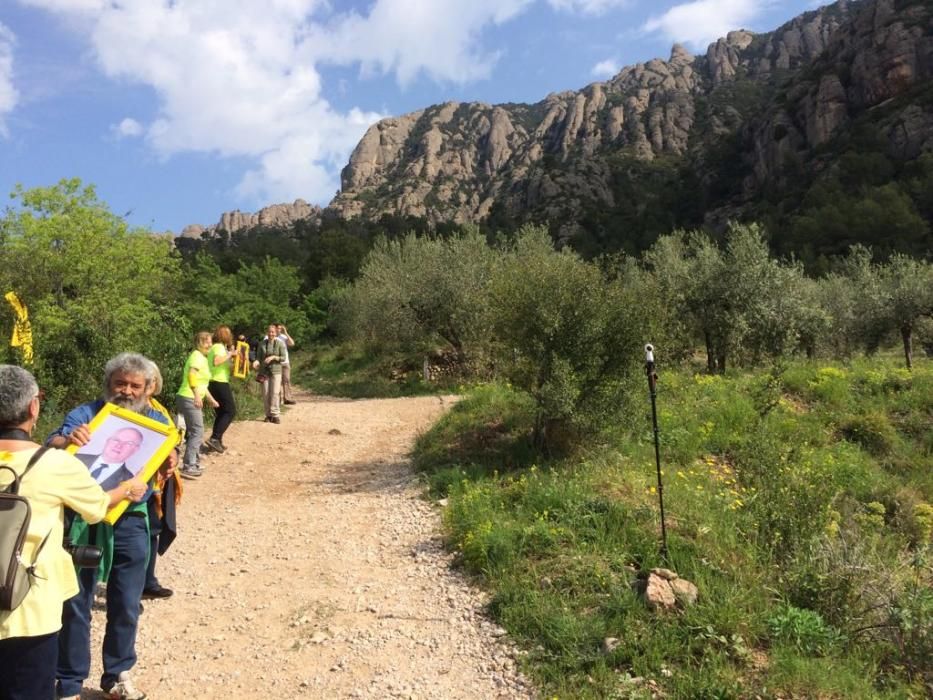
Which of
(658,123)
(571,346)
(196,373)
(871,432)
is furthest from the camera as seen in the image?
(658,123)

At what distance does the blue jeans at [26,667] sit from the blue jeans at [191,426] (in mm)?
5699

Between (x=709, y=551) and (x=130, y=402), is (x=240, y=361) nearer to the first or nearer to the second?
(x=130, y=402)

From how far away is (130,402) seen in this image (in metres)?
3.79

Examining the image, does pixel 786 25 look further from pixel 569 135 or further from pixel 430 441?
pixel 430 441

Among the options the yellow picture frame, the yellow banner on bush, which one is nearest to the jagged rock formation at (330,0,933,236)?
the yellow picture frame

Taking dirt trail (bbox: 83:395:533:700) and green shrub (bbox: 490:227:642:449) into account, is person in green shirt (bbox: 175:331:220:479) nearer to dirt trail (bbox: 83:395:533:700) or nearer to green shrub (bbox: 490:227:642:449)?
dirt trail (bbox: 83:395:533:700)

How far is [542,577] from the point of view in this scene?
516 cm

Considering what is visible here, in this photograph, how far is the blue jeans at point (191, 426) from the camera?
7859 mm

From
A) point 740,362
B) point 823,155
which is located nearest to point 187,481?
point 740,362

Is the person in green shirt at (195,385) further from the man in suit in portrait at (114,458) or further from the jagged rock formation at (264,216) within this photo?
the jagged rock formation at (264,216)

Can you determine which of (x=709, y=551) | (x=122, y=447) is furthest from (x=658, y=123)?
(x=122, y=447)

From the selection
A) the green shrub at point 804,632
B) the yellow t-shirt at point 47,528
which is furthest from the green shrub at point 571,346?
the yellow t-shirt at point 47,528

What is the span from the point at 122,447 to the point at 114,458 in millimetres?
72

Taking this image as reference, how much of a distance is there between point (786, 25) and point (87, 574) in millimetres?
172236
